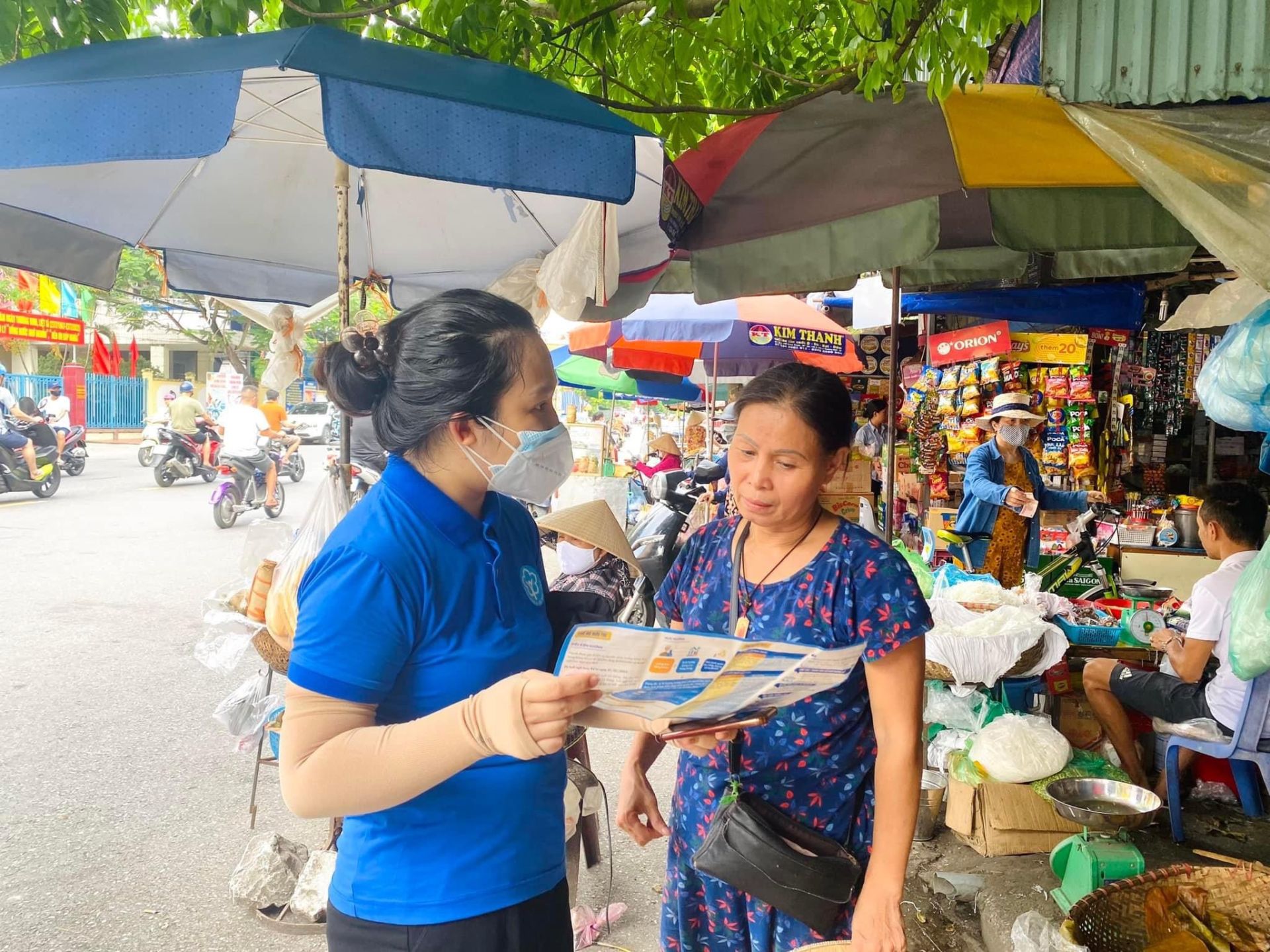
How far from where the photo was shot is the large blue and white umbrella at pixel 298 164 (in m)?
1.54

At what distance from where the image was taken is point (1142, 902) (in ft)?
7.72

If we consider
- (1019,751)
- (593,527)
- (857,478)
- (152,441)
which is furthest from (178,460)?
(1019,751)

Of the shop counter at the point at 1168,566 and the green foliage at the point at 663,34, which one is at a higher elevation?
the green foliage at the point at 663,34

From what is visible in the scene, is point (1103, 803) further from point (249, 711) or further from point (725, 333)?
point (725, 333)

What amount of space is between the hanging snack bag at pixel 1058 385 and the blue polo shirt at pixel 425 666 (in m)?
6.40

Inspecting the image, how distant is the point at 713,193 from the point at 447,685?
76.0 inches

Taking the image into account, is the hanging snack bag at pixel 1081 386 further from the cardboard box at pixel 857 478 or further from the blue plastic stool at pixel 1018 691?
the blue plastic stool at pixel 1018 691

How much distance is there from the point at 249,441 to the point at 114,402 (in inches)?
769

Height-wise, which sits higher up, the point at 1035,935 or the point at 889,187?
the point at 889,187

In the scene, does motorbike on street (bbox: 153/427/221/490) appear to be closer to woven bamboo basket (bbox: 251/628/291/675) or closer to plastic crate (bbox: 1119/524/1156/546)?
woven bamboo basket (bbox: 251/628/291/675)

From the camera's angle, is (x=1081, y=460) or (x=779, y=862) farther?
(x=1081, y=460)

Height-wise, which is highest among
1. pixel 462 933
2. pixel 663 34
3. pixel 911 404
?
pixel 663 34

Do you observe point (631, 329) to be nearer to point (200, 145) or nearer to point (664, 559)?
point (664, 559)

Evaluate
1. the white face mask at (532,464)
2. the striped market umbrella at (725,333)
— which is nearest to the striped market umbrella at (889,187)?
the white face mask at (532,464)
